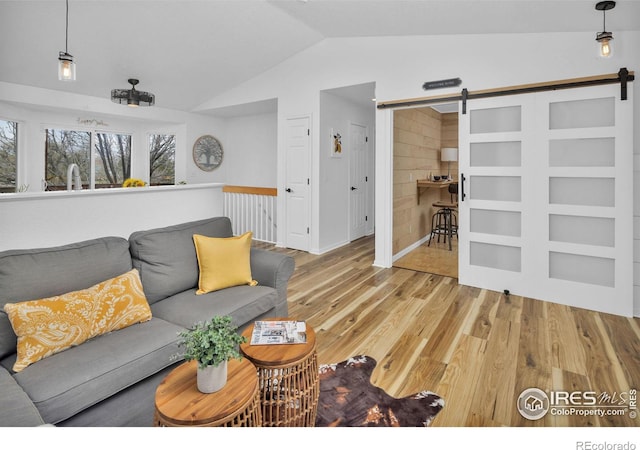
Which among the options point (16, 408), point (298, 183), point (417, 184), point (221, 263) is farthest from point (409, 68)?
point (16, 408)

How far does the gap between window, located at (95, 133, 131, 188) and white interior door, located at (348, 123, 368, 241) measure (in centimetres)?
446

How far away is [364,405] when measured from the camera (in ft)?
6.04

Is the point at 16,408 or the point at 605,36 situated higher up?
the point at 605,36

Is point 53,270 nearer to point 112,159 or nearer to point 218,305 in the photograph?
point 218,305

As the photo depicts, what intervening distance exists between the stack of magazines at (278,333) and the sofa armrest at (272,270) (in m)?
0.62

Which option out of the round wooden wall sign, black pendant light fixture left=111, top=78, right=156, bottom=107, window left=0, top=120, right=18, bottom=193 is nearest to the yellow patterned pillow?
black pendant light fixture left=111, top=78, right=156, bottom=107

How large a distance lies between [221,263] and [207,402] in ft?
4.13

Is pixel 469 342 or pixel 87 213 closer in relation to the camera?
pixel 87 213

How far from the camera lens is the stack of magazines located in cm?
166

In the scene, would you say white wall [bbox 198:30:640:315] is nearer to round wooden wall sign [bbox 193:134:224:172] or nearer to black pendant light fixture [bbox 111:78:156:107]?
round wooden wall sign [bbox 193:134:224:172]

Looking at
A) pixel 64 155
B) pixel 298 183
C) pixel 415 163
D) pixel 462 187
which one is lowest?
pixel 462 187

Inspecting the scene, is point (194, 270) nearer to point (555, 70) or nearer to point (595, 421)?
point (595, 421)

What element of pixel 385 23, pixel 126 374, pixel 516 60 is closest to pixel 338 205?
pixel 385 23

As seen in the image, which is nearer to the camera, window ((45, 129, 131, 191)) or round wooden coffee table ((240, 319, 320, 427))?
round wooden coffee table ((240, 319, 320, 427))
